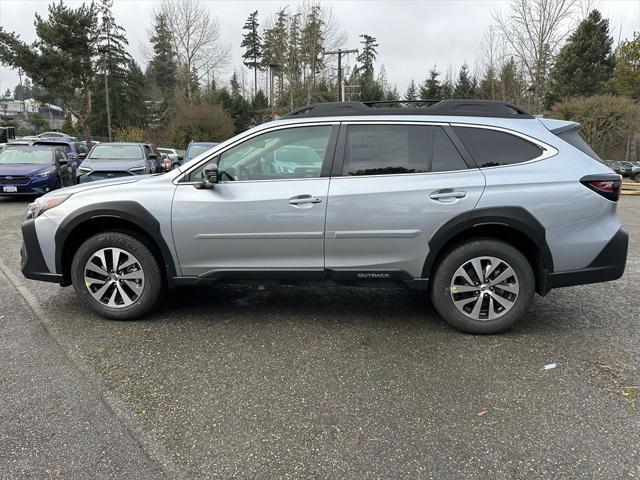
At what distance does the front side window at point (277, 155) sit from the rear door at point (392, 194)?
8.1 inches

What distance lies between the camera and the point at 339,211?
400 cm

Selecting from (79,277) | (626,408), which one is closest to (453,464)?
(626,408)

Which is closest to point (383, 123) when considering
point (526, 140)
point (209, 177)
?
point (526, 140)

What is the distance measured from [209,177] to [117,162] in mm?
9545

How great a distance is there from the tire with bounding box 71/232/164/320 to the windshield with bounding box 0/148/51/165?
10.8 m

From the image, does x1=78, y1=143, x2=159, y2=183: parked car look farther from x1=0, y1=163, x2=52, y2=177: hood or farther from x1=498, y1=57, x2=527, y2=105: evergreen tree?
x1=498, y1=57, x2=527, y2=105: evergreen tree

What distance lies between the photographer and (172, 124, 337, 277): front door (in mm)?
4055

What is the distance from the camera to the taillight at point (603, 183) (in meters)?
3.88

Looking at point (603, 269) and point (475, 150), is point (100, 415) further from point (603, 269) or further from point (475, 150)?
point (603, 269)

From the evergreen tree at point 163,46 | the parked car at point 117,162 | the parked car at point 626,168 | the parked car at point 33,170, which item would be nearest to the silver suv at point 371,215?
the parked car at point 117,162

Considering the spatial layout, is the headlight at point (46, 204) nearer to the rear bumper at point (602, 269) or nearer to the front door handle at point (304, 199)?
the front door handle at point (304, 199)

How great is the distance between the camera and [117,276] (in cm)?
434

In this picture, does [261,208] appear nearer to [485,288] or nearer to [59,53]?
[485,288]

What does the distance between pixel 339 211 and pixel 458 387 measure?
5.18 ft
